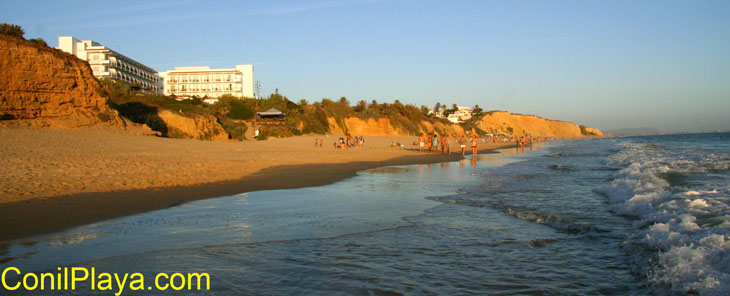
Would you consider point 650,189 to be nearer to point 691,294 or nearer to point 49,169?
point 691,294

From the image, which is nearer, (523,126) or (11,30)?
(11,30)

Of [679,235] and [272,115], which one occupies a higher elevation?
[272,115]

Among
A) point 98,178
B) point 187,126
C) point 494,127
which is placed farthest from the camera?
point 494,127

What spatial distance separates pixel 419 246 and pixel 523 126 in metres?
128

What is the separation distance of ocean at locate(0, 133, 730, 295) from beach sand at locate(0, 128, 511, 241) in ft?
2.79

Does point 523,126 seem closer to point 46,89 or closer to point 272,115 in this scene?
point 272,115

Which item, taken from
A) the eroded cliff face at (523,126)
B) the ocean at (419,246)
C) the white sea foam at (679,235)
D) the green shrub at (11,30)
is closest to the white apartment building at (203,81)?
the eroded cliff face at (523,126)

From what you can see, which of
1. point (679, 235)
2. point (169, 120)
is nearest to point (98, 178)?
point (679, 235)

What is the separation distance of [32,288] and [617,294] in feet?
16.9

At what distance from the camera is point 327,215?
7.59 metres

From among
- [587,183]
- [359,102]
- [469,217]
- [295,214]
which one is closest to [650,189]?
[587,183]

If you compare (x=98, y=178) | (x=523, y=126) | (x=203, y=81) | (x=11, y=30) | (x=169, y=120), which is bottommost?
(x=98, y=178)

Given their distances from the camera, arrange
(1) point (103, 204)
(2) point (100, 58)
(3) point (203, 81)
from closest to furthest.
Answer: (1) point (103, 204) < (2) point (100, 58) < (3) point (203, 81)

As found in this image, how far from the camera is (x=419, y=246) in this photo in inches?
215
